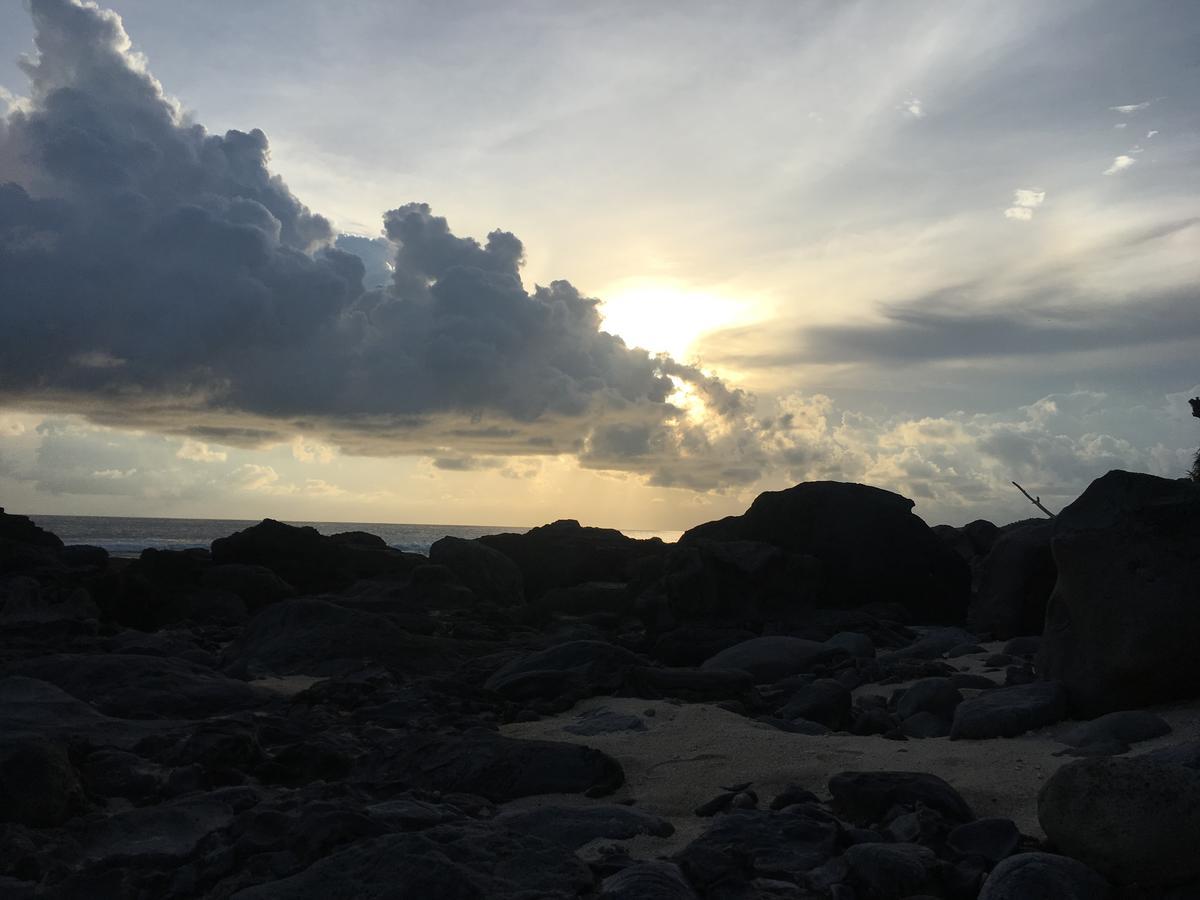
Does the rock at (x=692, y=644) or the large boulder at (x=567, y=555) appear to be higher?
the large boulder at (x=567, y=555)

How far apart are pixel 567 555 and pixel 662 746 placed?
16.1m

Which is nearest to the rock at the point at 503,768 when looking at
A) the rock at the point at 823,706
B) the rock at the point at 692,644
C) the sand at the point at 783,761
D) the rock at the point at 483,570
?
the sand at the point at 783,761

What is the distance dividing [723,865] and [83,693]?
22.0 feet

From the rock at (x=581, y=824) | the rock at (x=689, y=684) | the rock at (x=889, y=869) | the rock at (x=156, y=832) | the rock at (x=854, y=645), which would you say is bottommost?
Result: the rock at (x=156, y=832)

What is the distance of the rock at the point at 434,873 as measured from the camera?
167 inches

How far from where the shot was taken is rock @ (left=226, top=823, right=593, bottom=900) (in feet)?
13.9

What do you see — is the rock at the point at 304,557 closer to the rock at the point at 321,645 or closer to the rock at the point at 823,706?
the rock at the point at 321,645

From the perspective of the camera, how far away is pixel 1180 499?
7.83 m

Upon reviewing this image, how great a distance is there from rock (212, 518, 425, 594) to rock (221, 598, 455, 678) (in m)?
8.70

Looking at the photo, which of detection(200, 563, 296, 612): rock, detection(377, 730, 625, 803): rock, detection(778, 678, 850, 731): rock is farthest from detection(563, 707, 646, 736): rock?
detection(200, 563, 296, 612): rock

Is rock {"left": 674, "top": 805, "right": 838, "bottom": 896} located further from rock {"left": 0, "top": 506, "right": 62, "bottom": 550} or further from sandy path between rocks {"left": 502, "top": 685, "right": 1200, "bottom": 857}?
rock {"left": 0, "top": 506, "right": 62, "bottom": 550}

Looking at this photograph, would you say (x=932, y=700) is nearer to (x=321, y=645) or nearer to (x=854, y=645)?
(x=854, y=645)

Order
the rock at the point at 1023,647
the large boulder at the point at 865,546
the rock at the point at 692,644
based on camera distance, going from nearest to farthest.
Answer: the rock at the point at 1023,647
the rock at the point at 692,644
the large boulder at the point at 865,546

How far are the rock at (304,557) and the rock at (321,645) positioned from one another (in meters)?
8.70
